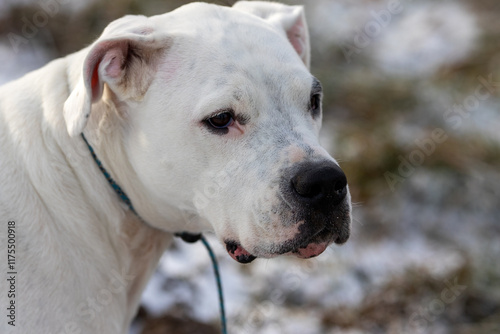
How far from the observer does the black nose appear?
2098 millimetres

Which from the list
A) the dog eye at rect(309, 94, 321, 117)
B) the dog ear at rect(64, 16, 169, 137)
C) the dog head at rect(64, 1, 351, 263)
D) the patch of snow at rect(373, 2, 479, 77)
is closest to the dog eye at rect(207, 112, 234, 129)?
the dog head at rect(64, 1, 351, 263)

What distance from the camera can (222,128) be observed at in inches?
→ 90.2

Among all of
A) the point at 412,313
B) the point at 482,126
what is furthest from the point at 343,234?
the point at 482,126

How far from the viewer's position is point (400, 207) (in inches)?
209

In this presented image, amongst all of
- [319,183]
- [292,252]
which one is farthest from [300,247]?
[319,183]

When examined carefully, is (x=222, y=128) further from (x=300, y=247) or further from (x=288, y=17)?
(x=288, y=17)

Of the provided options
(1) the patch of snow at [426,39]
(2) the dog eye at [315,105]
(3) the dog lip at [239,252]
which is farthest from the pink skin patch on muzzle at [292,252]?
(1) the patch of snow at [426,39]

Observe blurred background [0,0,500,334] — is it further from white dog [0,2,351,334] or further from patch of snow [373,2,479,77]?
white dog [0,2,351,334]

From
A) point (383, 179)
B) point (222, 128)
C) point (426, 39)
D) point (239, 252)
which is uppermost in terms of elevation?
point (222, 128)

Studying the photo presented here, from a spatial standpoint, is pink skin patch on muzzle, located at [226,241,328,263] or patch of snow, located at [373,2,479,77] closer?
pink skin patch on muzzle, located at [226,241,328,263]

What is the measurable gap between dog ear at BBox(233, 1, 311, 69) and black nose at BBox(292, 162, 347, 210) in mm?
1031

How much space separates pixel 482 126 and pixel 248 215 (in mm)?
4630

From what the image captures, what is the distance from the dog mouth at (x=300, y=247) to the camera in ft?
7.16

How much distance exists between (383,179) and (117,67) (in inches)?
142
